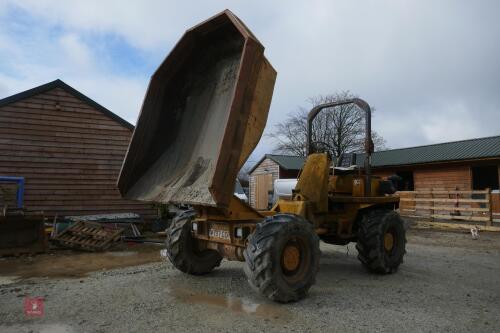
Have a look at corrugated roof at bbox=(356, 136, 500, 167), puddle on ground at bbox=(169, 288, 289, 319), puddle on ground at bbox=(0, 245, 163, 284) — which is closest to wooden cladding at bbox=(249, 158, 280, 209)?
corrugated roof at bbox=(356, 136, 500, 167)

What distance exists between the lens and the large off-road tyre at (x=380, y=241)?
6660 millimetres

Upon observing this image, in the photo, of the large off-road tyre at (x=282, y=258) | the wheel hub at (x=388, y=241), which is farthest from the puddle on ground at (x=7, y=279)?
the wheel hub at (x=388, y=241)

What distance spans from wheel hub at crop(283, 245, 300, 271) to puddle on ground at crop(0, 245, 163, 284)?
3.83 m

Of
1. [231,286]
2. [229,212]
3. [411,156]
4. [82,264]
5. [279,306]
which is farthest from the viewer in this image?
[411,156]

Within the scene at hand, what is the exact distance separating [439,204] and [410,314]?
15.2 meters

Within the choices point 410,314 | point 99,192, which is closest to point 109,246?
point 99,192

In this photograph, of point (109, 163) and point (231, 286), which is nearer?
point (231, 286)

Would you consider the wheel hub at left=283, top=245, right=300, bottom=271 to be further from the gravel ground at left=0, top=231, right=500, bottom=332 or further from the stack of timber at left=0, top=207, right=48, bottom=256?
the stack of timber at left=0, top=207, right=48, bottom=256

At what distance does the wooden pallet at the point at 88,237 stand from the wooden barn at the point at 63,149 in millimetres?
2296

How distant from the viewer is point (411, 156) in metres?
23.7

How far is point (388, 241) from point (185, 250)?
3.46m

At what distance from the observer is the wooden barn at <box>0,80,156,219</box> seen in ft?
39.0

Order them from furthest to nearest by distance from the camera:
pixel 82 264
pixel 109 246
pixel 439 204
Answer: pixel 439 204, pixel 109 246, pixel 82 264

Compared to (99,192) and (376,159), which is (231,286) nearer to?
(99,192)
